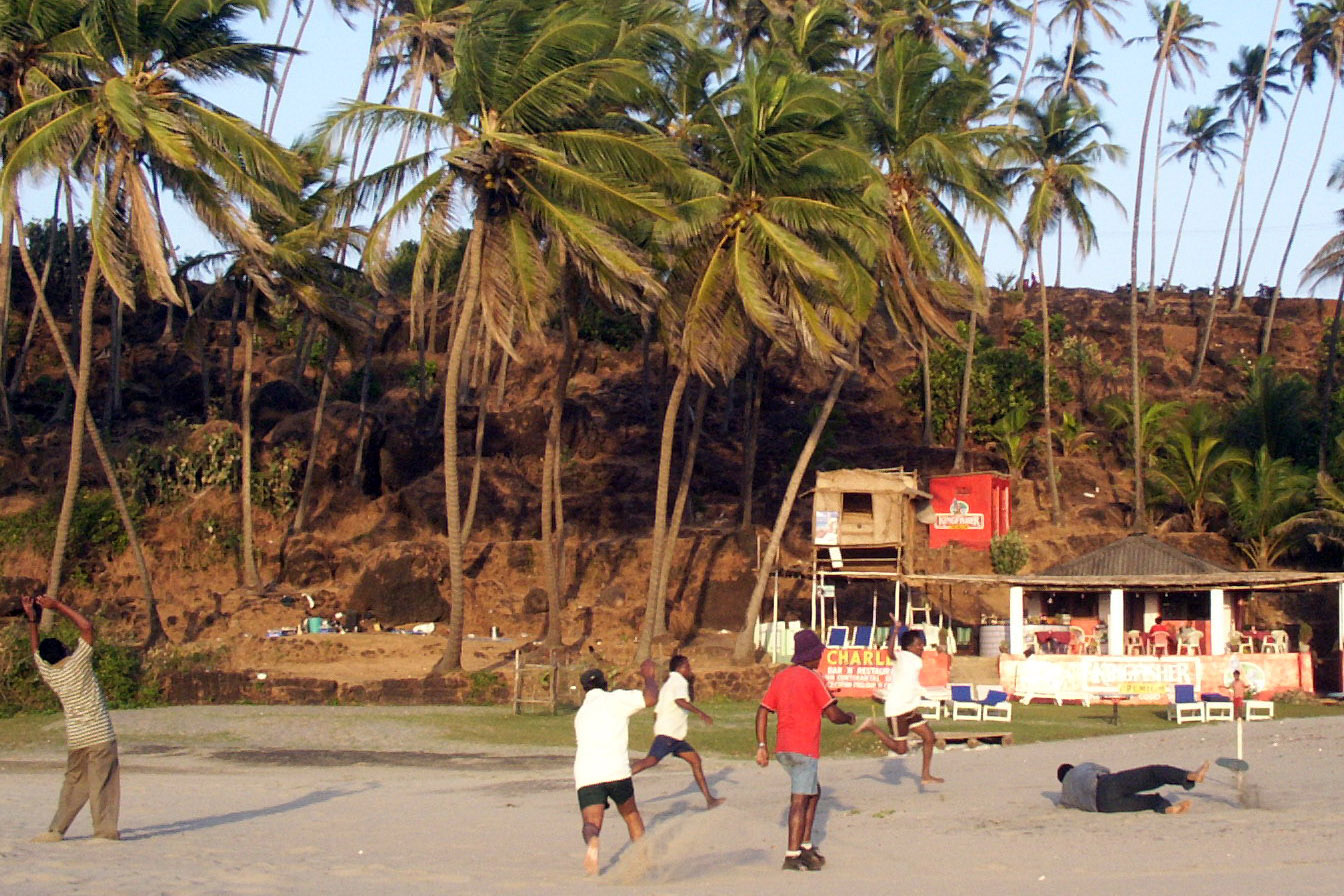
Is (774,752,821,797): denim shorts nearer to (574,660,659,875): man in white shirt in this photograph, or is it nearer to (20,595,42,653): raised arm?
(574,660,659,875): man in white shirt

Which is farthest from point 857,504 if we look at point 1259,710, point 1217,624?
point 1259,710

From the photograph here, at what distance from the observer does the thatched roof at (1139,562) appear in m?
27.4

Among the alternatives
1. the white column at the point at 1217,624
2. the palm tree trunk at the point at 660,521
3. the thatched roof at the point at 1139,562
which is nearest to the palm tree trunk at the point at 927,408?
the thatched roof at the point at 1139,562

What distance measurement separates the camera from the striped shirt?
32.0 ft

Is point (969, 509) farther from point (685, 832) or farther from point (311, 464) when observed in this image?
point (685, 832)

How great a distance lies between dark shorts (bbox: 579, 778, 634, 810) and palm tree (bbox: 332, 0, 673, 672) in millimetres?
14500

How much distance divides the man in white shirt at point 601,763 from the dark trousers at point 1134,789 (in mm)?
3821

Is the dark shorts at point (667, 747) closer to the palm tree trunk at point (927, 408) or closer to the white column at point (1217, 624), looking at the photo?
the white column at point (1217, 624)

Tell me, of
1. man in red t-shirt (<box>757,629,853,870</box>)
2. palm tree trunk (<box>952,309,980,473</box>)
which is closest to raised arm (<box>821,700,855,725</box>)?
man in red t-shirt (<box>757,629,853,870</box>)

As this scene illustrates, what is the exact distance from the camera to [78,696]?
9797 mm

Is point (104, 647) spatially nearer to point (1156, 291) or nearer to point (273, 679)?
point (273, 679)

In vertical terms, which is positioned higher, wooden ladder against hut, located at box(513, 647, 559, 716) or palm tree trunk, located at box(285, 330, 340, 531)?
palm tree trunk, located at box(285, 330, 340, 531)

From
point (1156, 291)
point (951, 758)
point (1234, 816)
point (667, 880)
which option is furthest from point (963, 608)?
point (1156, 291)

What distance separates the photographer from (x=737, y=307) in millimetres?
24969
